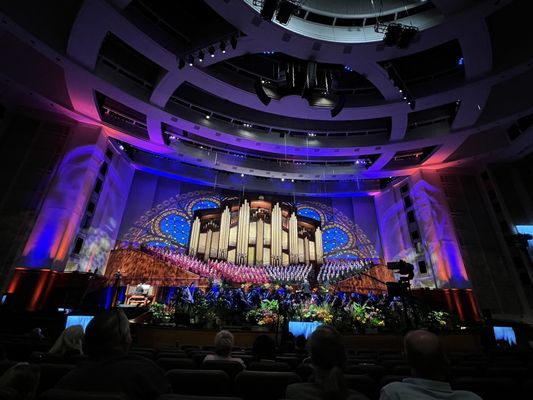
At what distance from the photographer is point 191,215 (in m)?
16.8

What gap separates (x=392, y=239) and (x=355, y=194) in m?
3.71

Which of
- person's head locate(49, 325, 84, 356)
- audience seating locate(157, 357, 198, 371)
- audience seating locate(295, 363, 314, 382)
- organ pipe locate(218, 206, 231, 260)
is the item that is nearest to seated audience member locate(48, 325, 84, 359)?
person's head locate(49, 325, 84, 356)

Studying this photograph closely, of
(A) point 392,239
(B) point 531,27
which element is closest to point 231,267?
(A) point 392,239

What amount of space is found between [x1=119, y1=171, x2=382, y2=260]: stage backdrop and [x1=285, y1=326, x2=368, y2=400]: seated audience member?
48.9ft

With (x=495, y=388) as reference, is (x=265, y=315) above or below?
above

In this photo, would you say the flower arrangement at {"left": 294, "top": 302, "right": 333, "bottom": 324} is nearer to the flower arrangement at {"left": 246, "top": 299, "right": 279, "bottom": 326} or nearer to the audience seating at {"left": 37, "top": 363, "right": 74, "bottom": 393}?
the flower arrangement at {"left": 246, "top": 299, "right": 279, "bottom": 326}

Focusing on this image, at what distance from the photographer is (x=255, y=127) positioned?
14.5 meters

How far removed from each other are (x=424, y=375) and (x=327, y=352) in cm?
52

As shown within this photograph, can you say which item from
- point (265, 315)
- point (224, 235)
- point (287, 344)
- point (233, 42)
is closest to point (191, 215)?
point (224, 235)

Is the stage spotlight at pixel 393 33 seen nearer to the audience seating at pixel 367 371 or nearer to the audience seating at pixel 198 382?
the audience seating at pixel 367 371

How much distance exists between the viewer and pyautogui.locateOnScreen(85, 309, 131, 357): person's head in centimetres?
149

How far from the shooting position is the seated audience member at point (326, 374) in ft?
4.23

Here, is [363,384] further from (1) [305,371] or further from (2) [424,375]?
(1) [305,371]

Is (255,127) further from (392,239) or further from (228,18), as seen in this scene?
(392,239)
